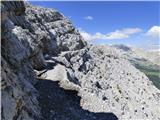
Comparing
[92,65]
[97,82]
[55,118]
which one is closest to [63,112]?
[55,118]

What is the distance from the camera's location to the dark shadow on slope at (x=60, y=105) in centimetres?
3187

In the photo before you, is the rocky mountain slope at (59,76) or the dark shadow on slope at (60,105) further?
the dark shadow on slope at (60,105)

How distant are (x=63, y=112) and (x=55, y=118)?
220 centimetres

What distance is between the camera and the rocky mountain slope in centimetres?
2727

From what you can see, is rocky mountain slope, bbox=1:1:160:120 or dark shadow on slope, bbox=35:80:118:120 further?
dark shadow on slope, bbox=35:80:118:120

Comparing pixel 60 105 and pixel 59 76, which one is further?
pixel 59 76

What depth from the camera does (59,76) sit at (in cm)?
4153

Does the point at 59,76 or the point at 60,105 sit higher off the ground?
the point at 59,76

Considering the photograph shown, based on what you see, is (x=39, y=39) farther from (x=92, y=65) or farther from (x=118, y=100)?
(x=118, y=100)

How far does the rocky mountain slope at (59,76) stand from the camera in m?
27.3

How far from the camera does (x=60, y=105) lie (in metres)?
34.3

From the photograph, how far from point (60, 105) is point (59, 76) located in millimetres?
7718

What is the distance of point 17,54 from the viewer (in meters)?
30.3

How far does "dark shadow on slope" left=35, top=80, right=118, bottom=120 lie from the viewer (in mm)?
31873
